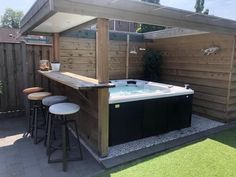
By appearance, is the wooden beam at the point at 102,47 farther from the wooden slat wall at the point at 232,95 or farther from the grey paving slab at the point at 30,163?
the wooden slat wall at the point at 232,95

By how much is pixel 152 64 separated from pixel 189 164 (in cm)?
373

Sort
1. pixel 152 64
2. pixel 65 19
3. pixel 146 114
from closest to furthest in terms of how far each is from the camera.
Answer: pixel 65 19 < pixel 146 114 < pixel 152 64

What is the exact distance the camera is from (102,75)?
2877mm

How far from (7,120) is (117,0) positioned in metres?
3.82

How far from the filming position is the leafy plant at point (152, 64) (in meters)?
6.09

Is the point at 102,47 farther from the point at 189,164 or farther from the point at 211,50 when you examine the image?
the point at 211,50

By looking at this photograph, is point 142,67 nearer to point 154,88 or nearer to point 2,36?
point 154,88

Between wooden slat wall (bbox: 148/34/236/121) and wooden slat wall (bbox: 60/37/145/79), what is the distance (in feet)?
3.27

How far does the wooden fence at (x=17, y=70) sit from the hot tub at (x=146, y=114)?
2.50 m

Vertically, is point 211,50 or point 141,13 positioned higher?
point 141,13

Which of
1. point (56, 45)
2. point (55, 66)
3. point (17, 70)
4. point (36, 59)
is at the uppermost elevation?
point (56, 45)

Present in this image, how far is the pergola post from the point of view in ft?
9.16

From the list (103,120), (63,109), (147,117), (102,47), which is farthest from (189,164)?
(102,47)

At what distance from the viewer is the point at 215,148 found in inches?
132
